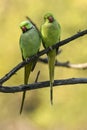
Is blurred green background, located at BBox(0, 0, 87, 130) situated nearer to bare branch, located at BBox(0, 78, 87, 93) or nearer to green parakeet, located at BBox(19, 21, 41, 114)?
green parakeet, located at BBox(19, 21, 41, 114)

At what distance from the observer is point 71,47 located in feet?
27.8

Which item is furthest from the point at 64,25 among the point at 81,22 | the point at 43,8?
the point at 43,8

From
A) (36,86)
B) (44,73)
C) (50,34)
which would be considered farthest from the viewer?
(44,73)

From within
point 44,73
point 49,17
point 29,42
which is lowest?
point 44,73

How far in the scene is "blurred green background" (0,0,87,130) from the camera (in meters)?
→ 7.82

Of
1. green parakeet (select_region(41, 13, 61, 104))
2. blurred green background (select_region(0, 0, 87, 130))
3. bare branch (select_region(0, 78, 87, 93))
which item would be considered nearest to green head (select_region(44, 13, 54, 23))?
green parakeet (select_region(41, 13, 61, 104))

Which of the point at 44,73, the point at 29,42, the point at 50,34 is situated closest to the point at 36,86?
the point at 50,34

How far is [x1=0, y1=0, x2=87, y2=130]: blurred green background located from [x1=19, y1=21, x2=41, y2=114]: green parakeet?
4.74 meters

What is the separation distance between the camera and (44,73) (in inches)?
329

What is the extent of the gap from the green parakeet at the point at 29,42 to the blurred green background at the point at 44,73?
474 centimetres

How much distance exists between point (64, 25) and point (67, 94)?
0.95 metres

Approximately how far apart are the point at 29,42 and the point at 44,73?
602cm

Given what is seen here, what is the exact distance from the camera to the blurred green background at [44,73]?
782cm

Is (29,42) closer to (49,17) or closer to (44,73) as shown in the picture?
(49,17)
